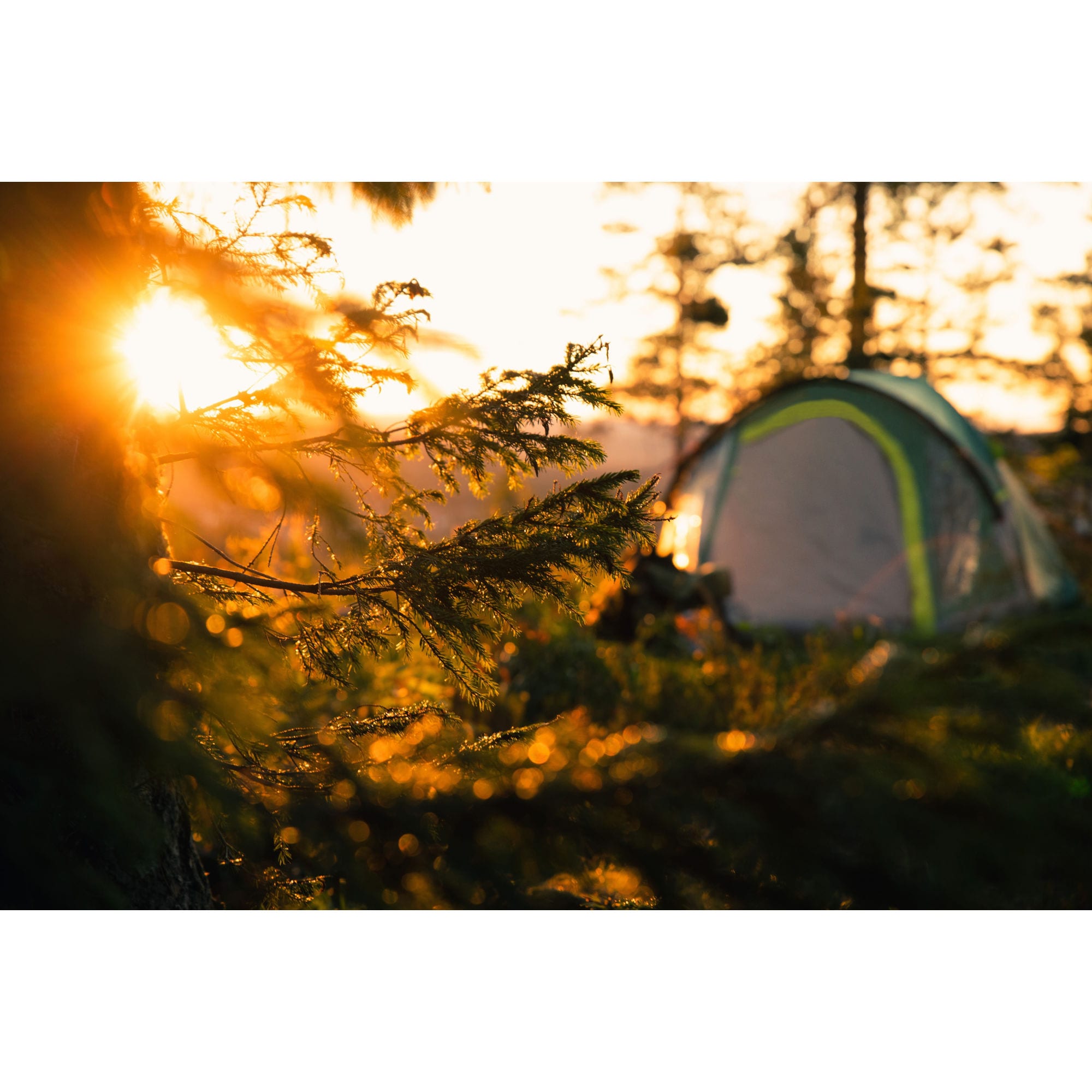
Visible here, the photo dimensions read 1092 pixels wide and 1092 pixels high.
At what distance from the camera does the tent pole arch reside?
7.64 m

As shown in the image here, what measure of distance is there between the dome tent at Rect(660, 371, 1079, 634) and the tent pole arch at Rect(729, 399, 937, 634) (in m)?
0.01

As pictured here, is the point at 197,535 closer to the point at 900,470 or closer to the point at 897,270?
the point at 900,470

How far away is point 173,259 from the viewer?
6.47 feet

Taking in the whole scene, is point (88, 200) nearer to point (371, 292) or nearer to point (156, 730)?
point (371, 292)

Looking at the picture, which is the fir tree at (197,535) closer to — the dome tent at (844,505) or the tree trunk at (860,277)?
the dome tent at (844,505)

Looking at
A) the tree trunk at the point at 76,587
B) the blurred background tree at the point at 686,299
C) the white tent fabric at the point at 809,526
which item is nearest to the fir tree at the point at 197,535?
the tree trunk at the point at 76,587

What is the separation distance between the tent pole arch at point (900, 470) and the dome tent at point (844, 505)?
0.04 feet

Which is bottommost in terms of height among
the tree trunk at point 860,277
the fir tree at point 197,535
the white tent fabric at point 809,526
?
the white tent fabric at point 809,526

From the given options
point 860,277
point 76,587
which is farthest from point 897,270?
point 76,587

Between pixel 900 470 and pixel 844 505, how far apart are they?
0.66 meters

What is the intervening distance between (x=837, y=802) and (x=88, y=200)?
7.63ft

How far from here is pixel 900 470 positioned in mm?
8070

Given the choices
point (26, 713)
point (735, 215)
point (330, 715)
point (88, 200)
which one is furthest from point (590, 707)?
point (735, 215)

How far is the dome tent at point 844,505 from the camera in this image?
25.1ft
